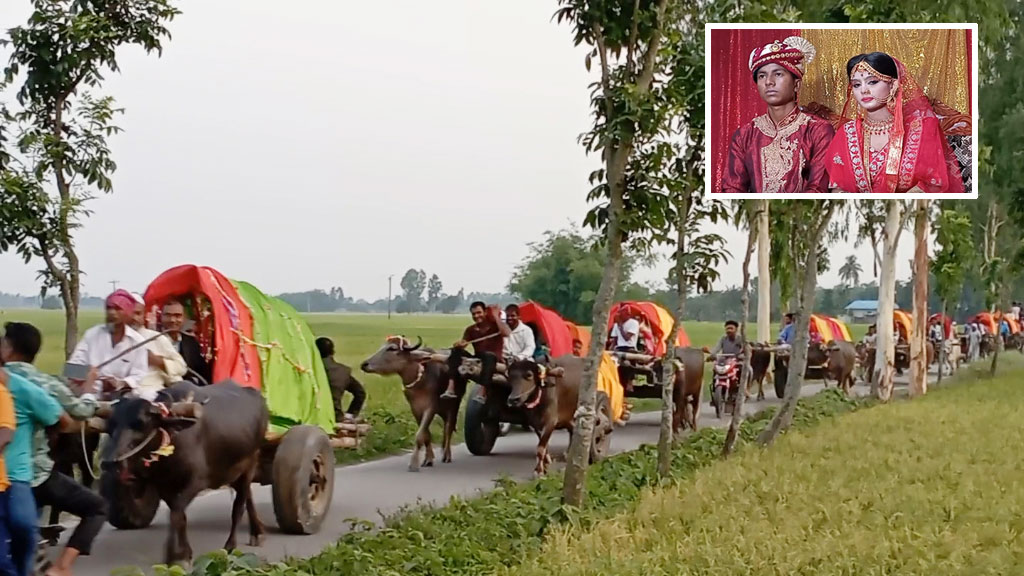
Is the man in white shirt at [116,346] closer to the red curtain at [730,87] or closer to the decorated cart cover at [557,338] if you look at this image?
the red curtain at [730,87]

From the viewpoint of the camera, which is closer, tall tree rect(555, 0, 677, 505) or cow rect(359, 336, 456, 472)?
tall tree rect(555, 0, 677, 505)

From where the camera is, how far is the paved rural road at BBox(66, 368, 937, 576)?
27.8 feet

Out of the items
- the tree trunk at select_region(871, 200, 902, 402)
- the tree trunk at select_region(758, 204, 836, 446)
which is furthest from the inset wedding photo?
the tree trunk at select_region(871, 200, 902, 402)

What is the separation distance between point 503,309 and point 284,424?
15.5 ft

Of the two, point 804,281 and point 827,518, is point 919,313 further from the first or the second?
point 827,518

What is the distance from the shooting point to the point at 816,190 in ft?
38.0

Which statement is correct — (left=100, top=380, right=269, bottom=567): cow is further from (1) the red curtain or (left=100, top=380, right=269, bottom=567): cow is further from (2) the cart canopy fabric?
(1) the red curtain

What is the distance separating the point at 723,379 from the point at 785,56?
923 cm

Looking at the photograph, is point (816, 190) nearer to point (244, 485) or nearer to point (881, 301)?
point (244, 485)

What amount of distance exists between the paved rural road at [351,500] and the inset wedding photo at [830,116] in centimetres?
398

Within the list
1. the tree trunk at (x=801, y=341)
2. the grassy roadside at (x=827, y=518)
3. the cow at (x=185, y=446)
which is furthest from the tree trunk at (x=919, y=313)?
the cow at (x=185, y=446)

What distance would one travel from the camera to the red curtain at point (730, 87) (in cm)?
1052

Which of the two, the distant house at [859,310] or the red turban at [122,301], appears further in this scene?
the distant house at [859,310]

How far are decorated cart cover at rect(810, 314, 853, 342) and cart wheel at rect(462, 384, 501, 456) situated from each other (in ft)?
41.8
